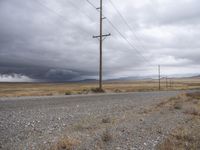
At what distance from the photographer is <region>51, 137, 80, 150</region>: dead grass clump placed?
7.59 m

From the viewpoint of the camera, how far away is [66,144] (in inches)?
305

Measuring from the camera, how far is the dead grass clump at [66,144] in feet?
24.9

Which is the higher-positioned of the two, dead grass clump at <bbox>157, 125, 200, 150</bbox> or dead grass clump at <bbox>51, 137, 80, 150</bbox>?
dead grass clump at <bbox>51, 137, 80, 150</bbox>

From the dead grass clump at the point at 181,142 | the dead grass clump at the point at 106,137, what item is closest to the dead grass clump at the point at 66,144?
the dead grass clump at the point at 106,137

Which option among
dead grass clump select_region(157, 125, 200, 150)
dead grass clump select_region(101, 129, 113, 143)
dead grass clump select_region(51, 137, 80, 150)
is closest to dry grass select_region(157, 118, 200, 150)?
dead grass clump select_region(157, 125, 200, 150)

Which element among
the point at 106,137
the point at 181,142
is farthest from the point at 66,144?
the point at 181,142

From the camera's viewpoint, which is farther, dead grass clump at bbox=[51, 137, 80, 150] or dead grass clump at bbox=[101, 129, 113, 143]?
dead grass clump at bbox=[101, 129, 113, 143]

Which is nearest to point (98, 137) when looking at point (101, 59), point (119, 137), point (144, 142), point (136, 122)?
point (119, 137)

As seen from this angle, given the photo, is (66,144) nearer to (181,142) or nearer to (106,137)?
(106,137)

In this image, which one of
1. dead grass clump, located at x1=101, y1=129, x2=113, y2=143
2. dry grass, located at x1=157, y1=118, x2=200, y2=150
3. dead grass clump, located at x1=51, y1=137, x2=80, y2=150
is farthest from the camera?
dead grass clump, located at x1=101, y1=129, x2=113, y2=143

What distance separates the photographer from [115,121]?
12344 mm

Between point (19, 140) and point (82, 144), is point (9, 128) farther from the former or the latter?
point (82, 144)

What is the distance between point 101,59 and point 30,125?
2963 centimetres

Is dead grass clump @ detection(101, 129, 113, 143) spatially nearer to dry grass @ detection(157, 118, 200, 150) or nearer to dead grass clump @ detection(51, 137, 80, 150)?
dead grass clump @ detection(51, 137, 80, 150)
